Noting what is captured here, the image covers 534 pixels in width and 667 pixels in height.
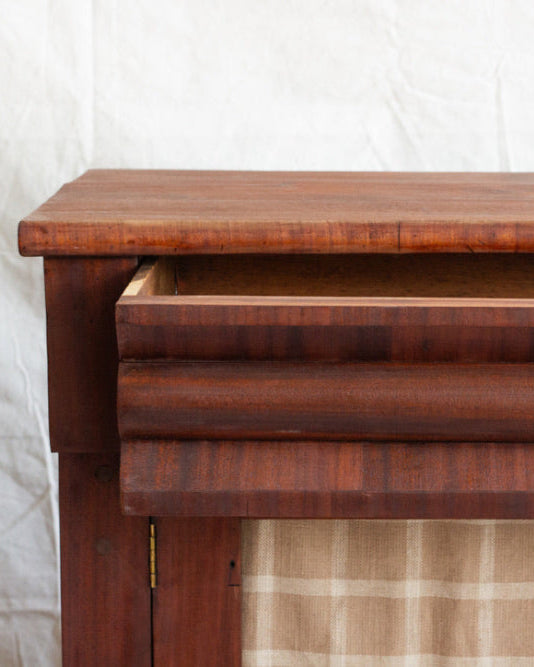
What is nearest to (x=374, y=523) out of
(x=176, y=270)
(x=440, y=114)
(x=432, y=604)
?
(x=432, y=604)

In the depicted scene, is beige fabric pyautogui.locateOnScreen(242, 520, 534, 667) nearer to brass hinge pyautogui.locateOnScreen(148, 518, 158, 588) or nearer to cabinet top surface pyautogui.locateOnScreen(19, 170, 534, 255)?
brass hinge pyautogui.locateOnScreen(148, 518, 158, 588)

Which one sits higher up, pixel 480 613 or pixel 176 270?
pixel 176 270

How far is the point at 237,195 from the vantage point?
92 centimetres

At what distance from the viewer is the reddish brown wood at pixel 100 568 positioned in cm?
79

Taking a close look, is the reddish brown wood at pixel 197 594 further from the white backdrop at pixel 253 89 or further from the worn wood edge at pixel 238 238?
the white backdrop at pixel 253 89

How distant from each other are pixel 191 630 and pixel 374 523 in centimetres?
17

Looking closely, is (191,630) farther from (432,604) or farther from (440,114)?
(440,114)

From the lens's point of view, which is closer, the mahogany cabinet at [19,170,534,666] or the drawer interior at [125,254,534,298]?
the mahogany cabinet at [19,170,534,666]

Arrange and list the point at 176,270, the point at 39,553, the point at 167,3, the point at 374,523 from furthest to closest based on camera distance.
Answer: the point at 39,553 → the point at 167,3 → the point at 176,270 → the point at 374,523

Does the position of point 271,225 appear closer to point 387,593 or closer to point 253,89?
point 387,593

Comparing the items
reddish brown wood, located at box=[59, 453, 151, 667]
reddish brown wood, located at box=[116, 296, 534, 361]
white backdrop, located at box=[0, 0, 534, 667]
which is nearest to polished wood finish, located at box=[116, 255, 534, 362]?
reddish brown wood, located at box=[116, 296, 534, 361]

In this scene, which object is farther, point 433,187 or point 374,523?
point 433,187

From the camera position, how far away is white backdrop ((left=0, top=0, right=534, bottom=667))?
1.49m

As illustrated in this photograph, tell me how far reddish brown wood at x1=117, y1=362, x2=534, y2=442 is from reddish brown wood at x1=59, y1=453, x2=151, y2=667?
0.44 feet
